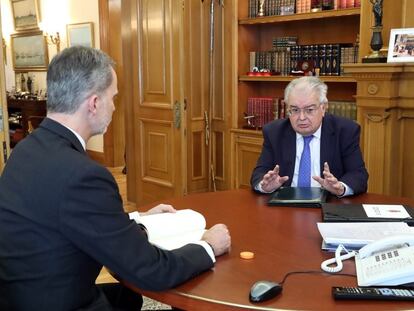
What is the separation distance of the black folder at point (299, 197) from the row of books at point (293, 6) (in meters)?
2.02

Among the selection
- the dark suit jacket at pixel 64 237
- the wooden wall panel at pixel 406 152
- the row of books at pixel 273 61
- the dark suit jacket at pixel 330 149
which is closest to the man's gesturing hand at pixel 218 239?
the dark suit jacket at pixel 64 237

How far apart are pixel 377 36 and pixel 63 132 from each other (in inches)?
95.8

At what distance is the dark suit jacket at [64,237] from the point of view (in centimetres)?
129

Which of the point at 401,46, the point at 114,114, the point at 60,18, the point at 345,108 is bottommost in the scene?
the point at 114,114

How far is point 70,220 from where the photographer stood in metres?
1.28

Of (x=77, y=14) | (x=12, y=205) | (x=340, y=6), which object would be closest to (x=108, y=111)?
(x=12, y=205)

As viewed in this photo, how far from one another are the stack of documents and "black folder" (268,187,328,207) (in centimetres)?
32

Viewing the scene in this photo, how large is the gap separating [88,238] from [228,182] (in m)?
3.47

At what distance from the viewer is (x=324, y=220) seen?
1820 millimetres

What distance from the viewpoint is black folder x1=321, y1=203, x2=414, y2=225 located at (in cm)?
179

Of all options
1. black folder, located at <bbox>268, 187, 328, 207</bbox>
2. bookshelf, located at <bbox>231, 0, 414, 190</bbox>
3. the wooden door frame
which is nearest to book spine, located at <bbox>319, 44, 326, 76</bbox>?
bookshelf, located at <bbox>231, 0, 414, 190</bbox>

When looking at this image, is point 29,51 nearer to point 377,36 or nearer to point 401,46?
point 377,36

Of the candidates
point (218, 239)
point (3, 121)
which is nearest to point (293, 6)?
point (3, 121)

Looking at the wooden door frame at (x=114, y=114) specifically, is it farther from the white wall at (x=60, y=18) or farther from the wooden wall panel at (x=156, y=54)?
the wooden wall panel at (x=156, y=54)
